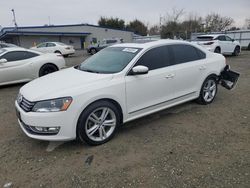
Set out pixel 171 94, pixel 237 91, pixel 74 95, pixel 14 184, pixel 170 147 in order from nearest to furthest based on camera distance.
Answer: pixel 14 184, pixel 74 95, pixel 170 147, pixel 171 94, pixel 237 91

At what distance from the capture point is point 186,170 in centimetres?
294

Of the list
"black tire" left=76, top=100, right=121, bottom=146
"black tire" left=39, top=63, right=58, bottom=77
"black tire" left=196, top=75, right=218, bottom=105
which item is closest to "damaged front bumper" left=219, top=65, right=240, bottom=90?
"black tire" left=196, top=75, right=218, bottom=105

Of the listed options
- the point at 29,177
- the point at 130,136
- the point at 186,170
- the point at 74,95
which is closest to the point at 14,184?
the point at 29,177

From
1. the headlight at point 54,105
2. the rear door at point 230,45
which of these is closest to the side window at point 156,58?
the headlight at point 54,105

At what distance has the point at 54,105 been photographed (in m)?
3.25

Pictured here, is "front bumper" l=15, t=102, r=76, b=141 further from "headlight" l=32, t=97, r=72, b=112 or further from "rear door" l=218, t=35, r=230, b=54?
"rear door" l=218, t=35, r=230, b=54

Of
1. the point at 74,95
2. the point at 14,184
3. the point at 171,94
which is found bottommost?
the point at 14,184

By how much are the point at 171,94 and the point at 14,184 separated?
3.00 m

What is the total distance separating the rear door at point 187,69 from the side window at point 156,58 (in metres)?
0.18

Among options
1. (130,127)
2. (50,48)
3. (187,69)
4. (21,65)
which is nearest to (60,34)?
(50,48)

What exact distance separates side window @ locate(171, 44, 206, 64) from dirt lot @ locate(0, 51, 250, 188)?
1.17 m

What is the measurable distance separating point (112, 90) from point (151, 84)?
32.2 inches

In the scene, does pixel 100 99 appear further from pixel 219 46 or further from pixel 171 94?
pixel 219 46

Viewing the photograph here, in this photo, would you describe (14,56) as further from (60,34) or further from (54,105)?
(60,34)
